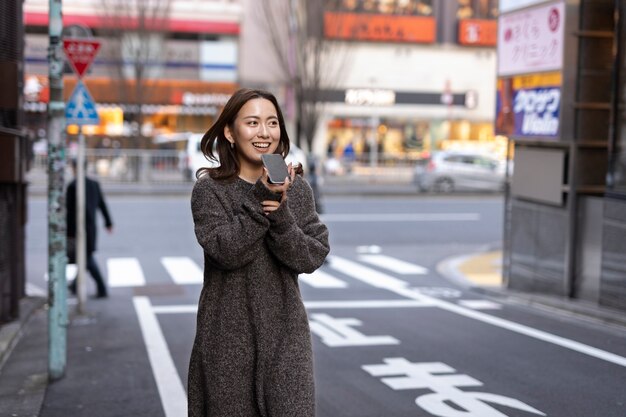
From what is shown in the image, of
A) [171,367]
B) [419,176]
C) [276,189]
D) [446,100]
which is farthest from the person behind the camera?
[446,100]

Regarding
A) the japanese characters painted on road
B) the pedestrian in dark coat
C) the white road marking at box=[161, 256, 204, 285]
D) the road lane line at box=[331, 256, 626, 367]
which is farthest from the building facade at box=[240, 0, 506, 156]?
the japanese characters painted on road

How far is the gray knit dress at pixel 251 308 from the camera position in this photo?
3.30 m

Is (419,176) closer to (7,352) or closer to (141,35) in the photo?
(141,35)

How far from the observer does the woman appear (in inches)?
130

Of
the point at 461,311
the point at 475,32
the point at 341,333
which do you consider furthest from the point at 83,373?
the point at 475,32

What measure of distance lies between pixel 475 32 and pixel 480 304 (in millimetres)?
34580

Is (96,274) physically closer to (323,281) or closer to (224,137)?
(323,281)

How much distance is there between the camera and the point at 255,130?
11.4ft

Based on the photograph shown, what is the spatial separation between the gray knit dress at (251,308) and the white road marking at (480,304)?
7.73 m

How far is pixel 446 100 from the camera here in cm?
4200

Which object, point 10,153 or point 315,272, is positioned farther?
point 315,272

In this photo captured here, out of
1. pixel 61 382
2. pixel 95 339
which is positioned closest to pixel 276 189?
pixel 61 382

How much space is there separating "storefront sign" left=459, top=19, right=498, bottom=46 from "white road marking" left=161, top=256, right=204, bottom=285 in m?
31.4

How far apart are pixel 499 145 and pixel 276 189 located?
40289mm
